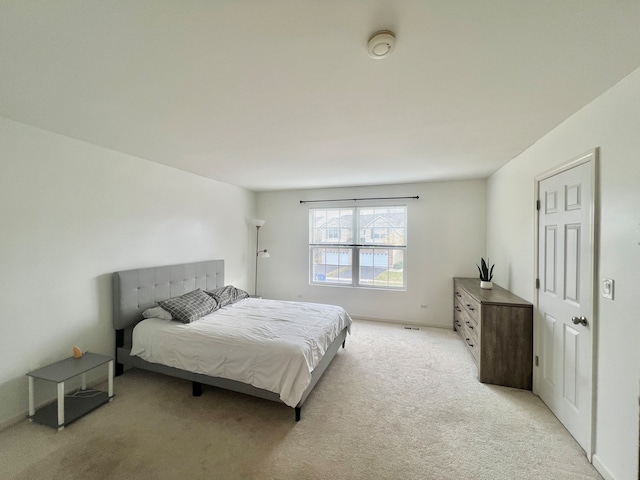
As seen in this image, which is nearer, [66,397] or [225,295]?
[66,397]

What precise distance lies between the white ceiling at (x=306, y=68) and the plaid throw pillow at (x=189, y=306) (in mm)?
1762

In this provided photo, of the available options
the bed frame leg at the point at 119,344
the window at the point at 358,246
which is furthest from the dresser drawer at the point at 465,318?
the bed frame leg at the point at 119,344

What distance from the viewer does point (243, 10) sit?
1062mm

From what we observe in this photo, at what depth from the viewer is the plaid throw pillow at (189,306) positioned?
112 inches

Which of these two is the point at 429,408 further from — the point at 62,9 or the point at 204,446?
the point at 62,9

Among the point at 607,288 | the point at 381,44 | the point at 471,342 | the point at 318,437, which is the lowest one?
the point at 318,437

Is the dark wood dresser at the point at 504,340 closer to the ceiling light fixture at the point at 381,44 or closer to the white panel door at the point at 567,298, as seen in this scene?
the white panel door at the point at 567,298

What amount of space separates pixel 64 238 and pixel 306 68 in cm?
270

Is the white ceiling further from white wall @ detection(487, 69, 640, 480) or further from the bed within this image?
the bed

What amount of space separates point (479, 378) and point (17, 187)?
468cm

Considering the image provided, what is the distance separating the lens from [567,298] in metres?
2.07

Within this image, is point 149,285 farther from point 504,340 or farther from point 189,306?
point 504,340

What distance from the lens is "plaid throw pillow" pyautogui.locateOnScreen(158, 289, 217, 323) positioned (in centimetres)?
285

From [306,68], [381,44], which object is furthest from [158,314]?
[381,44]
